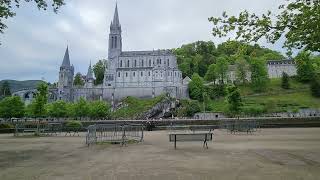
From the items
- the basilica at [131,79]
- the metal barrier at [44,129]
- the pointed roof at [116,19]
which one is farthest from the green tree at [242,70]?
the metal barrier at [44,129]

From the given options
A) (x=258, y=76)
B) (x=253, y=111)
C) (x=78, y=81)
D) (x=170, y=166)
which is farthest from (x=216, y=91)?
(x=170, y=166)

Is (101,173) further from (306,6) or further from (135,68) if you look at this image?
(135,68)

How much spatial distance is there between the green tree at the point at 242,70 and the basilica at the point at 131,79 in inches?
765

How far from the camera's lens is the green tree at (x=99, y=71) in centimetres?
14362

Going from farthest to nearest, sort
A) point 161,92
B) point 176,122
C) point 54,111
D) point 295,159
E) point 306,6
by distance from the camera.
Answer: point 161,92, point 54,111, point 176,122, point 306,6, point 295,159

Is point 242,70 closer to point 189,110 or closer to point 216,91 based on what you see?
point 216,91

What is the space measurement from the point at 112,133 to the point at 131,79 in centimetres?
10112

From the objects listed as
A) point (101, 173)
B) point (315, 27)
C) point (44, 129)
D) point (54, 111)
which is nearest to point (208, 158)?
point (101, 173)

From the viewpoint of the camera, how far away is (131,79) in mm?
122875

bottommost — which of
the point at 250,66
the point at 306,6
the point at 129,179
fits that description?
the point at 129,179

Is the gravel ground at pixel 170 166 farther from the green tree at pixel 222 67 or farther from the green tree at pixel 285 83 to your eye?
the green tree at pixel 285 83

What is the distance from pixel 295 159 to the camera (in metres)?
10.5

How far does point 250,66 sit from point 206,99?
64.7ft

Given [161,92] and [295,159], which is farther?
[161,92]
